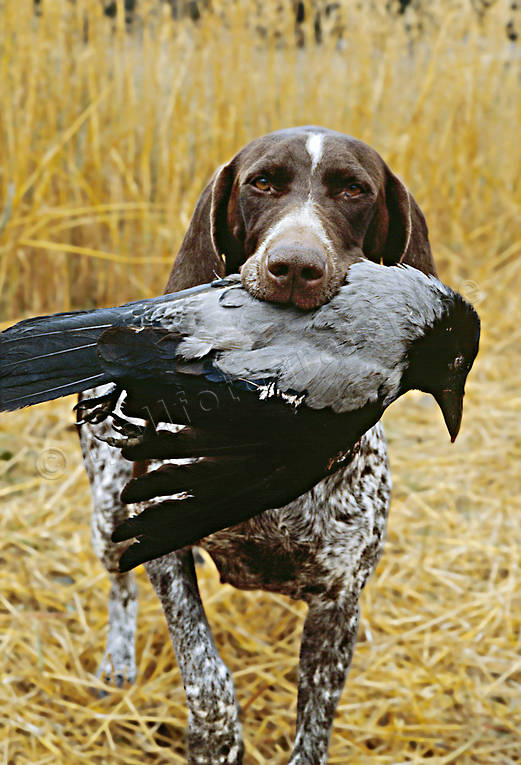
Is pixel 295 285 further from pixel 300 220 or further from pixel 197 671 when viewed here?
→ pixel 197 671

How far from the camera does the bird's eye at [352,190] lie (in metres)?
2.20

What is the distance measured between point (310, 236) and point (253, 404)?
0.49 meters

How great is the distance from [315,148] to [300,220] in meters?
0.29

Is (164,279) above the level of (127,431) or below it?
below

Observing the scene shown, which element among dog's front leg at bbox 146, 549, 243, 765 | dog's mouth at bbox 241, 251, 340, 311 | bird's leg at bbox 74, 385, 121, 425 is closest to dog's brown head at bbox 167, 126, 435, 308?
dog's mouth at bbox 241, 251, 340, 311

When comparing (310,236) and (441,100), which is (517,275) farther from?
(310,236)

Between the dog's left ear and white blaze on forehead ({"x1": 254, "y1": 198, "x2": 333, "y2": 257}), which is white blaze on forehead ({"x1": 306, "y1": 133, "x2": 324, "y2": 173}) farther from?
the dog's left ear

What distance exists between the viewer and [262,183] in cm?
222

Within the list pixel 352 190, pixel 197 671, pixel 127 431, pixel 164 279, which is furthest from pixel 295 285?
pixel 164 279

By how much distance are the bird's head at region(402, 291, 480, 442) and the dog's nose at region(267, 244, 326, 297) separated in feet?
0.73

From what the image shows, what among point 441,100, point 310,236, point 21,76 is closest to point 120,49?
point 21,76

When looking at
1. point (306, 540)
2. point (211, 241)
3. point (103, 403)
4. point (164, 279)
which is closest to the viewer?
point (103, 403)

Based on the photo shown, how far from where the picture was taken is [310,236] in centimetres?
190

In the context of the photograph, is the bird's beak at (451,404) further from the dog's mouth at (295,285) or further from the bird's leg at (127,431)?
the bird's leg at (127,431)
